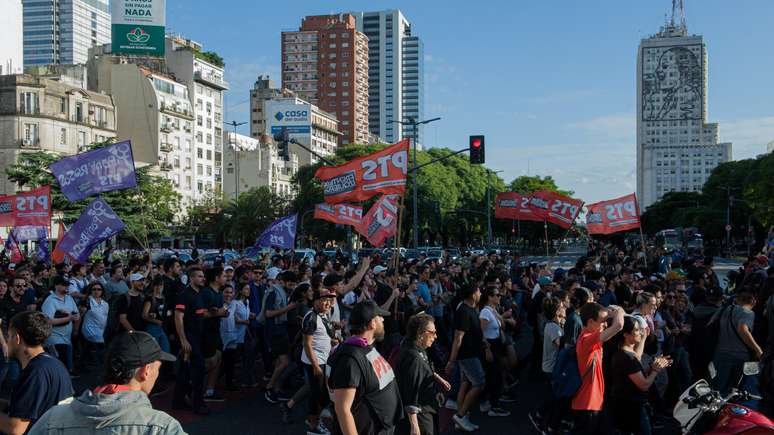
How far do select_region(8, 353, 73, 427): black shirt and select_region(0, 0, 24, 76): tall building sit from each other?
64.4 metres

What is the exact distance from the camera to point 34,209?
1938cm

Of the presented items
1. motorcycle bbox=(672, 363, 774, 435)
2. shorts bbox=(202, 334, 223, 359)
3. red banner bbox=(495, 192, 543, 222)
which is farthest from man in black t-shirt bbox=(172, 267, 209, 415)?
red banner bbox=(495, 192, 543, 222)

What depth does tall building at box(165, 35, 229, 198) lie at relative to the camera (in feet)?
256

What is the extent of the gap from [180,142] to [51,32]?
482 feet

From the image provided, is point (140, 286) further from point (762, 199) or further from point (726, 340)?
point (762, 199)

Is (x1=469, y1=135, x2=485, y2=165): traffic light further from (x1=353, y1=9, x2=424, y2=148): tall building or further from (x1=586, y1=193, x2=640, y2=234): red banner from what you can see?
(x1=353, y1=9, x2=424, y2=148): tall building

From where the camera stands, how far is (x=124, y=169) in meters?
14.7

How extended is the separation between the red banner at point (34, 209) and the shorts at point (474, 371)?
14.6 metres

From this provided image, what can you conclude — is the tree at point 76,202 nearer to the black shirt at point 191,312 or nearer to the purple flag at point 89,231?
the purple flag at point 89,231

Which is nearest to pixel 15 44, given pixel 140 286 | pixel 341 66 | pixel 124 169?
pixel 124 169

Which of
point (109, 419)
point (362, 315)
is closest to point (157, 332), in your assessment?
point (362, 315)

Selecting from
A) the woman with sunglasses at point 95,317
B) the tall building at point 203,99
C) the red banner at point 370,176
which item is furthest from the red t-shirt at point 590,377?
the tall building at point 203,99

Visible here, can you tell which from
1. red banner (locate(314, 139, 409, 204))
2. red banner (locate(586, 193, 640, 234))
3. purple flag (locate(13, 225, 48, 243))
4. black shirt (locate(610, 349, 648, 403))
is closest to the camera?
black shirt (locate(610, 349, 648, 403))

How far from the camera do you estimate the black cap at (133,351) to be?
3.18 meters
